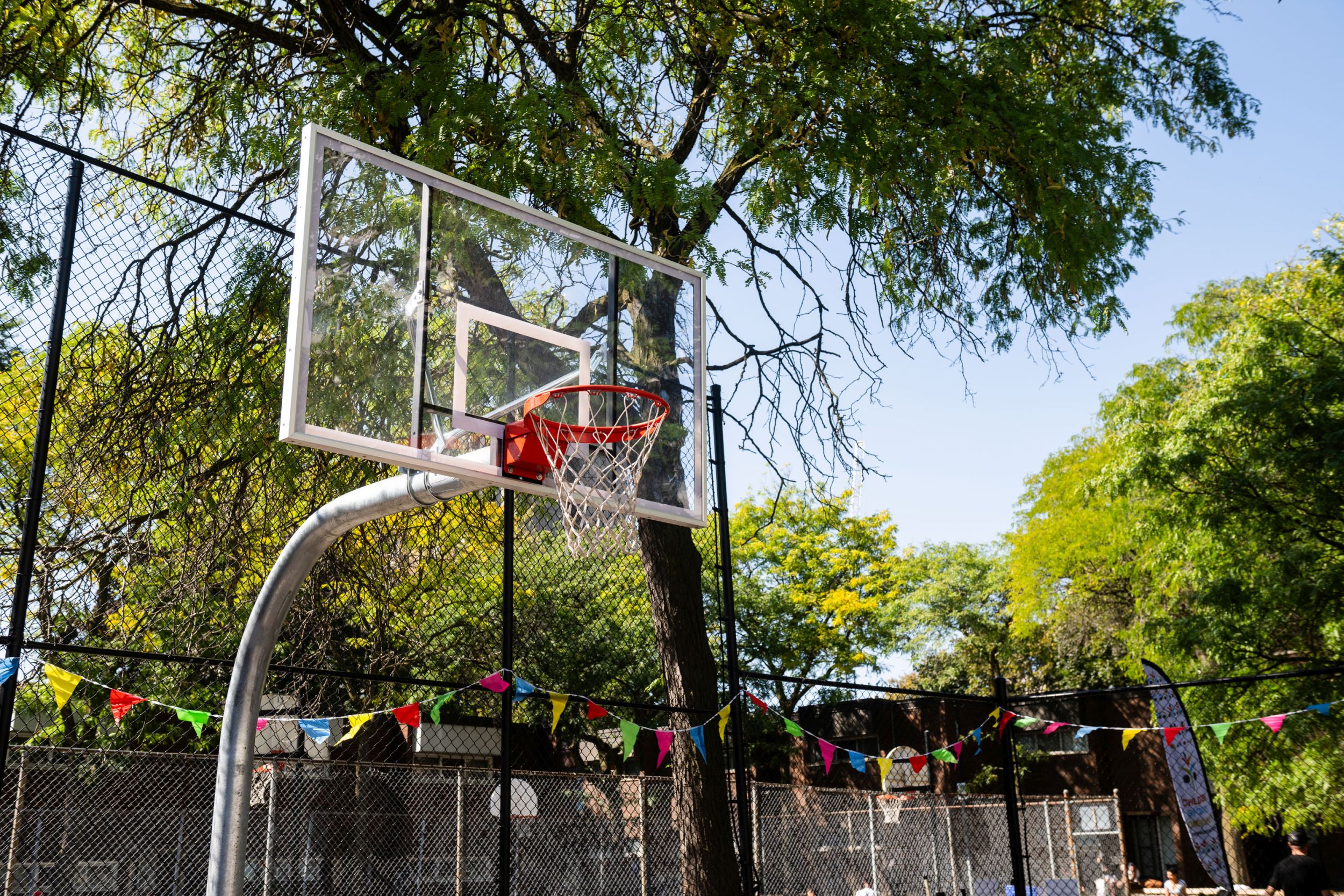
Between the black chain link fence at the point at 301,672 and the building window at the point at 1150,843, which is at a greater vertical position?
the black chain link fence at the point at 301,672

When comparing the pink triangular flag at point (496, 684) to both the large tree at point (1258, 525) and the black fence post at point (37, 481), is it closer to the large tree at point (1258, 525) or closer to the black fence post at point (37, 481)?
the black fence post at point (37, 481)

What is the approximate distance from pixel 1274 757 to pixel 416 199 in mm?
13272

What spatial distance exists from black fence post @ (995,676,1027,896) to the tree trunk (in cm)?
238

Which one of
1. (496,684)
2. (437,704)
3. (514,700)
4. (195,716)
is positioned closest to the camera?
(496,684)

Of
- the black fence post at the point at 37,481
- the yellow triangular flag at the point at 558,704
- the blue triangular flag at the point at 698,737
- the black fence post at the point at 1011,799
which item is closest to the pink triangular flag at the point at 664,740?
the blue triangular flag at the point at 698,737

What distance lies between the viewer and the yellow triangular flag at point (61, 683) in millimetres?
5422

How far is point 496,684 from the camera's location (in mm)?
6117

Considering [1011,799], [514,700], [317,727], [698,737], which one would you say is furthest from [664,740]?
[1011,799]

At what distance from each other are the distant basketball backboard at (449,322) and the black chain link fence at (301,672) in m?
1.22

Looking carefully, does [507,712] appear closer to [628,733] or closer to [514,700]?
[628,733]

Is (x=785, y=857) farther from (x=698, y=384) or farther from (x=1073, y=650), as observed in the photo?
Result: (x=1073, y=650)

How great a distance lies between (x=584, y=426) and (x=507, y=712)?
5.48ft

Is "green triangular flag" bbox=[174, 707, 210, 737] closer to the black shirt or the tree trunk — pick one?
the tree trunk

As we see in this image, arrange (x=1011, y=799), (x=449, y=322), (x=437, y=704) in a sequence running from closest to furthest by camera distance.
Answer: (x=449, y=322)
(x=437, y=704)
(x=1011, y=799)
